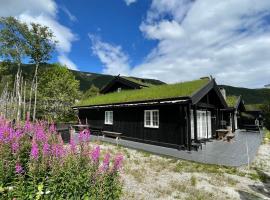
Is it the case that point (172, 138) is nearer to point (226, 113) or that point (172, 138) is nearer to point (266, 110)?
point (226, 113)

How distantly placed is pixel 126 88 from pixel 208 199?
17.2 meters

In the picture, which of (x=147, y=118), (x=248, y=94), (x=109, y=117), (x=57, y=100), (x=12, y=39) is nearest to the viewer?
(x=147, y=118)

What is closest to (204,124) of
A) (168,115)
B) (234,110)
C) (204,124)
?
(204,124)

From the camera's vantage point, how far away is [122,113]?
15.8 m

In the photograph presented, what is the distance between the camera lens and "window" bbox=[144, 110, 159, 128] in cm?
1321

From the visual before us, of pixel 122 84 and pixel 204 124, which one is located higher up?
pixel 122 84

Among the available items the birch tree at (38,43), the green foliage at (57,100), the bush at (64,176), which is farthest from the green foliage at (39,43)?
the bush at (64,176)

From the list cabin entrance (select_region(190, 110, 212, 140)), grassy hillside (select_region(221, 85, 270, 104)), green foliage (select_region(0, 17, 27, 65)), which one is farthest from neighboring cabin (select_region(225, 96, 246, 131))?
grassy hillside (select_region(221, 85, 270, 104))

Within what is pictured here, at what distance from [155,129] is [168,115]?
1.38 meters

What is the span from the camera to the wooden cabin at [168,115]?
11.7 meters

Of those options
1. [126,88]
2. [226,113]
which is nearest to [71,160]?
[126,88]

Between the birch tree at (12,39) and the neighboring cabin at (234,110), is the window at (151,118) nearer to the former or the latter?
the neighboring cabin at (234,110)

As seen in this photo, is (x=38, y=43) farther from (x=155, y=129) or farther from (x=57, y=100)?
(x=155, y=129)

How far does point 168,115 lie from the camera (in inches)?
491
